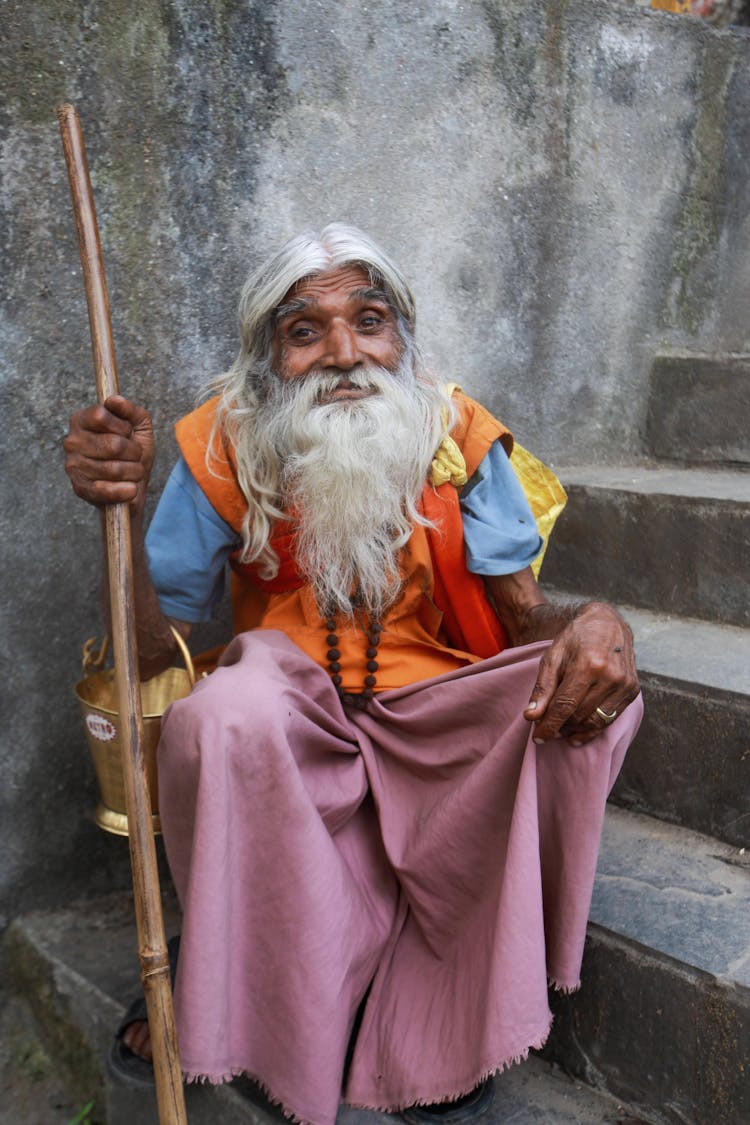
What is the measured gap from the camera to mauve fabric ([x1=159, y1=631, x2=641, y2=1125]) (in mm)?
1930

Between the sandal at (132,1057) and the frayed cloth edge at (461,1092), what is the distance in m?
0.49

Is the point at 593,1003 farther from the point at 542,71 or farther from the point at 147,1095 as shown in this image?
the point at 542,71

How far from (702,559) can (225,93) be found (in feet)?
5.77

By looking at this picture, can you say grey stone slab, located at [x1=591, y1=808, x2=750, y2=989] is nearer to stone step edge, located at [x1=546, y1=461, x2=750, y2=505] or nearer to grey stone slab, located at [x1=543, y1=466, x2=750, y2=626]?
grey stone slab, located at [x1=543, y1=466, x2=750, y2=626]

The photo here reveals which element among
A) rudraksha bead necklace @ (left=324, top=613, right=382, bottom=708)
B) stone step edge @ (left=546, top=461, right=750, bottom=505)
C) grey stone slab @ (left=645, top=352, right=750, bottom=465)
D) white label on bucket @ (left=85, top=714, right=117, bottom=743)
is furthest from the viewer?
grey stone slab @ (left=645, top=352, right=750, bottom=465)

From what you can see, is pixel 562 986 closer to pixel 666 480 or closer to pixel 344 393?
pixel 344 393

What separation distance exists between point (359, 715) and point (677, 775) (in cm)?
78

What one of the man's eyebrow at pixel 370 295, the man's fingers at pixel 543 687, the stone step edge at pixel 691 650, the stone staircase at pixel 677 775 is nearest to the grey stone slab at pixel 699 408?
the stone staircase at pixel 677 775

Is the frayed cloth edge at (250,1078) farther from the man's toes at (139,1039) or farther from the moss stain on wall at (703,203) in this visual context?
the moss stain on wall at (703,203)

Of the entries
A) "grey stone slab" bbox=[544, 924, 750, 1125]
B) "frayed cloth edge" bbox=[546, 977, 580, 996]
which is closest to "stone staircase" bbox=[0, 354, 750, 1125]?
"grey stone slab" bbox=[544, 924, 750, 1125]

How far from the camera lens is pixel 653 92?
12.2 ft

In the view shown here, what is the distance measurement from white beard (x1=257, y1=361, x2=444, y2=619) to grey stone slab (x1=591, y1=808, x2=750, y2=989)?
0.77 metres

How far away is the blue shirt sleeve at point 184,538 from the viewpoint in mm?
2482

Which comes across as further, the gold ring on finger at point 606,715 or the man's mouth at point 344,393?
the man's mouth at point 344,393
